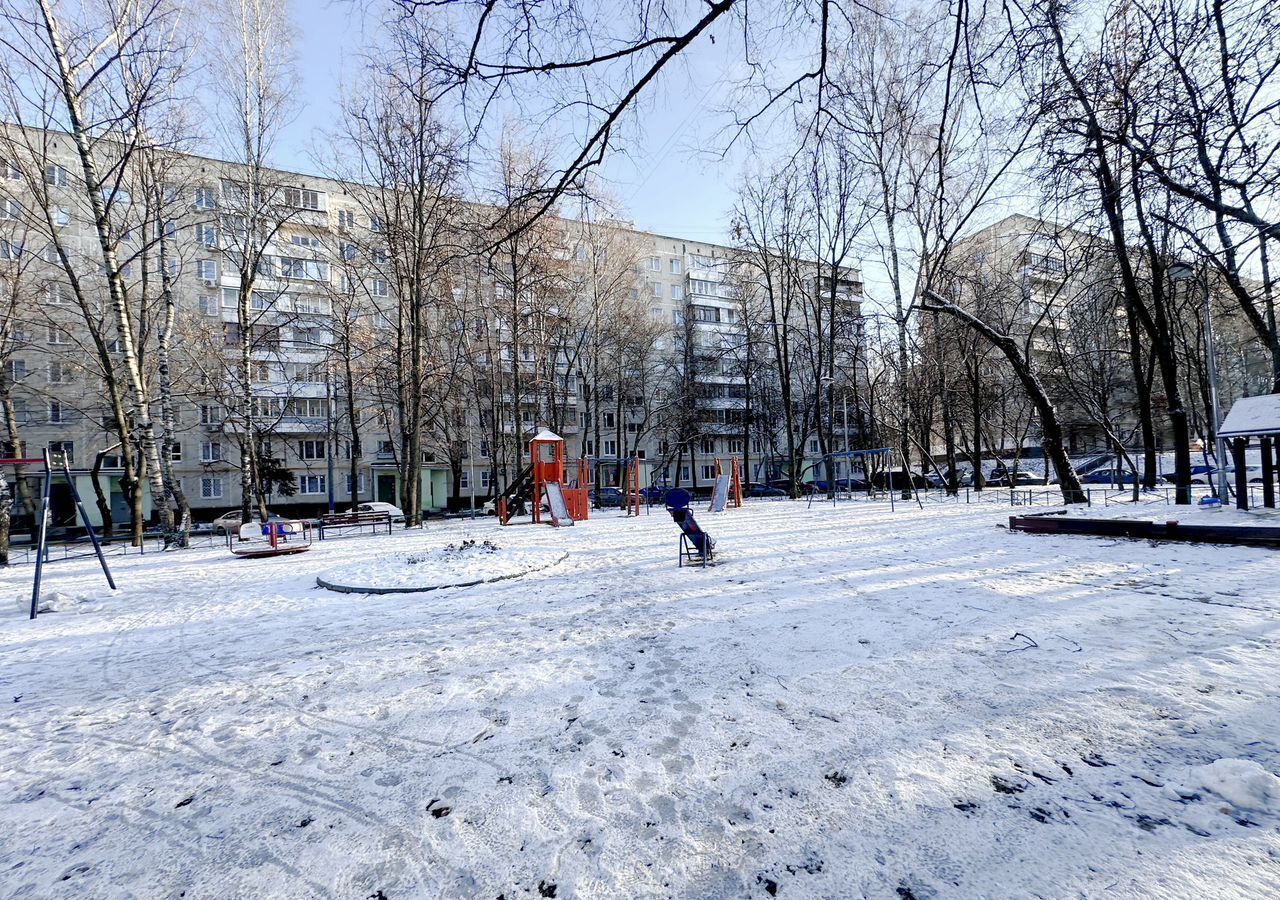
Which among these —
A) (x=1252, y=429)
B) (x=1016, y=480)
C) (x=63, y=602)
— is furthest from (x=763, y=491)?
(x=63, y=602)

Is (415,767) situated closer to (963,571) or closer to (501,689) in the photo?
(501,689)

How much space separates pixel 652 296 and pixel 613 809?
47961 millimetres

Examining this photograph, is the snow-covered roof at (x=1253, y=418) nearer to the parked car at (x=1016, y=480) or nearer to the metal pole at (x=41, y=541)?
the metal pole at (x=41, y=541)

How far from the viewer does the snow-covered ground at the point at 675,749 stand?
6.87ft

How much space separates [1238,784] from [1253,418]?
42.4ft

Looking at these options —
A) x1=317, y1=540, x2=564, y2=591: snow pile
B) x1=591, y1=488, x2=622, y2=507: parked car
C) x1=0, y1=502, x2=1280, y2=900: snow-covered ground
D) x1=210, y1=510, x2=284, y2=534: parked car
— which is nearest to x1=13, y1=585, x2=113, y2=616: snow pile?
x1=0, y1=502, x2=1280, y2=900: snow-covered ground

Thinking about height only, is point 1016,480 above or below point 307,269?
below

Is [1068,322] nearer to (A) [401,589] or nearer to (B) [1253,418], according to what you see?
(B) [1253,418]

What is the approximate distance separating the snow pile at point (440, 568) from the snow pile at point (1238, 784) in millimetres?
7491

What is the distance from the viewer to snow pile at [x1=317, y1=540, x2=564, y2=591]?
7995 mm

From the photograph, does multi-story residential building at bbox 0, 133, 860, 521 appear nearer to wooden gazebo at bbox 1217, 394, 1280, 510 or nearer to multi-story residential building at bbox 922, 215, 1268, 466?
multi-story residential building at bbox 922, 215, 1268, 466

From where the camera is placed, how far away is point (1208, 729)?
111 inches

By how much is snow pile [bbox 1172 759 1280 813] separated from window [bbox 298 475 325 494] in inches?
1674

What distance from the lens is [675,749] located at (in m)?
2.99
